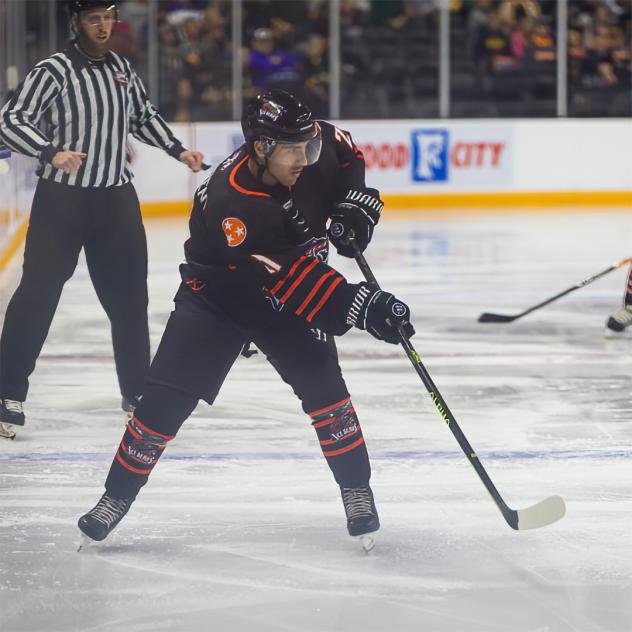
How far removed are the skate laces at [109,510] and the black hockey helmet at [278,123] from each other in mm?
848

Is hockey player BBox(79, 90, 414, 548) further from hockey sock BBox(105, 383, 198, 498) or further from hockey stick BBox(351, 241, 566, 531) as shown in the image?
hockey stick BBox(351, 241, 566, 531)

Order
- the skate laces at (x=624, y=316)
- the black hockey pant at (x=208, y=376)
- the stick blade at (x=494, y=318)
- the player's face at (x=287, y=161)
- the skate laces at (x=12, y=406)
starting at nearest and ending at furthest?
the player's face at (x=287, y=161) < the black hockey pant at (x=208, y=376) < the skate laces at (x=12, y=406) < the skate laces at (x=624, y=316) < the stick blade at (x=494, y=318)

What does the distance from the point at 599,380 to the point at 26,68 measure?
708 cm

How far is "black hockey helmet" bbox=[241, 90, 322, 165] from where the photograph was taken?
3207 mm

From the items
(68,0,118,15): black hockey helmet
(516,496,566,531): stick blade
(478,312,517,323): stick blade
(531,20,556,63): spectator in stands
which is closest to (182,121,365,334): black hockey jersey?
(516,496,566,531): stick blade

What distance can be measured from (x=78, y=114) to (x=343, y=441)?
159 centimetres

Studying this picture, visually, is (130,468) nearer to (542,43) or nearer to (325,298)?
(325,298)

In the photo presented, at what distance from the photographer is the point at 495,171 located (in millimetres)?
12477

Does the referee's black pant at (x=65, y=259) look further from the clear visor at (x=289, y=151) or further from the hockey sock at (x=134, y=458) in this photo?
the clear visor at (x=289, y=151)

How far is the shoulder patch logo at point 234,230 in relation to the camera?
3188 millimetres

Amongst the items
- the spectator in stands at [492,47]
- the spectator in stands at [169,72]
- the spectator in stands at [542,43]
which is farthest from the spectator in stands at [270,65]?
the spectator in stands at [542,43]

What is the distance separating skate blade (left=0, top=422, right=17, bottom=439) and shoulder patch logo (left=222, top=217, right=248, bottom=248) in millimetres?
1652

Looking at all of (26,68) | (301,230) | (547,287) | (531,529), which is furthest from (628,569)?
(26,68)

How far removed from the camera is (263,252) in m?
3.22
